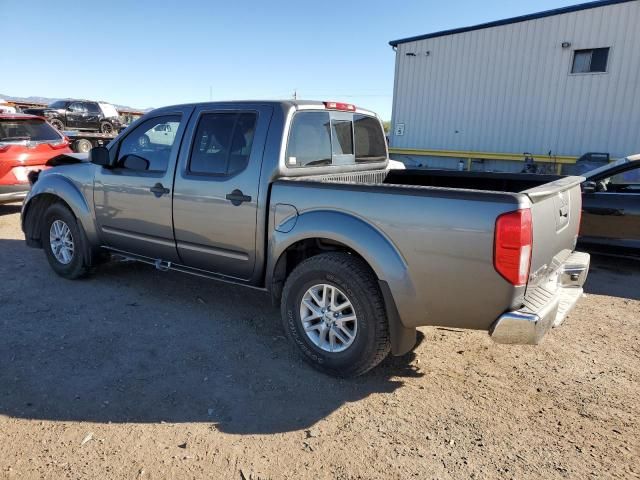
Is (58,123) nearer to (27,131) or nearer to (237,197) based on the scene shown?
(27,131)

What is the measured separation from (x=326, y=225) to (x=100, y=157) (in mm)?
2694

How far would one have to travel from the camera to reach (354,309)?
3115mm

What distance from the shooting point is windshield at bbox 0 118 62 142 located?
8.27m

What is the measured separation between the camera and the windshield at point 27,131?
8266mm

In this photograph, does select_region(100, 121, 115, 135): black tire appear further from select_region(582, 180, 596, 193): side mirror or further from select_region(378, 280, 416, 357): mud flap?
select_region(378, 280, 416, 357): mud flap

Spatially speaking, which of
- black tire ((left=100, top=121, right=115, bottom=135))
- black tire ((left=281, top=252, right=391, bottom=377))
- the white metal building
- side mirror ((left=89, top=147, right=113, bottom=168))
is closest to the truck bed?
black tire ((left=281, top=252, right=391, bottom=377))

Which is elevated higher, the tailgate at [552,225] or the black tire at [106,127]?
the black tire at [106,127]

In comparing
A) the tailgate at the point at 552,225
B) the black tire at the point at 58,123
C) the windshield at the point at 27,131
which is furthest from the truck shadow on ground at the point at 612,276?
the black tire at the point at 58,123

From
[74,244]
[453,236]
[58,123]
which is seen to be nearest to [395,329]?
[453,236]

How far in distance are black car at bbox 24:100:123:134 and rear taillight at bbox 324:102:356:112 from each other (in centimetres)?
2214

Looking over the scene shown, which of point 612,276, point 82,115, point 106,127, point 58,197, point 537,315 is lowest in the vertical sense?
point 612,276

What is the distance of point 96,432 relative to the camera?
105 inches

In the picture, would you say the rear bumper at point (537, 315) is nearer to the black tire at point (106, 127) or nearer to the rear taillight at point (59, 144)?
the rear taillight at point (59, 144)

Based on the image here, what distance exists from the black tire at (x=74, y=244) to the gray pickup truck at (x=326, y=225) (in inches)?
0.8
